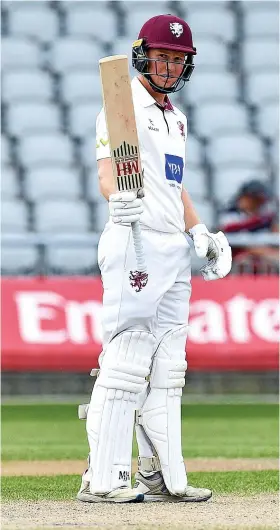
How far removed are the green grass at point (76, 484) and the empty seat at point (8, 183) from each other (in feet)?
30.8

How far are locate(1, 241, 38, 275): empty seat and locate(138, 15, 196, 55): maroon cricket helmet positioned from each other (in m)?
7.08

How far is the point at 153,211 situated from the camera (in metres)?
5.45

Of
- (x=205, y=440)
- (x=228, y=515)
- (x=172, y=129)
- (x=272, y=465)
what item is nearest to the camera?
(x=228, y=515)

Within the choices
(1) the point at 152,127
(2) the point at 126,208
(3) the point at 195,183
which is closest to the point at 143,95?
(1) the point at 152,127

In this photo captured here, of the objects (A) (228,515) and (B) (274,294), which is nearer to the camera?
(A) (228,515)

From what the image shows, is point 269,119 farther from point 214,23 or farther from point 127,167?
point 127,167

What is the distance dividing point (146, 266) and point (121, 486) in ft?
3.17

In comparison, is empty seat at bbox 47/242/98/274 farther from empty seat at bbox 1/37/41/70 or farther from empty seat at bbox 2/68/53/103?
empty seat at bbox 1/37/41/70

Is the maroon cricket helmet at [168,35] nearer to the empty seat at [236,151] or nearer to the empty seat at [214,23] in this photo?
the empty seat at [236,151]

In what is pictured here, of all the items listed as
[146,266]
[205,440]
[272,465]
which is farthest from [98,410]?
[205,440]

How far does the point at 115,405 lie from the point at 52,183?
1142cm

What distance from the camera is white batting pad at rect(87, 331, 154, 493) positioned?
539 centimetres

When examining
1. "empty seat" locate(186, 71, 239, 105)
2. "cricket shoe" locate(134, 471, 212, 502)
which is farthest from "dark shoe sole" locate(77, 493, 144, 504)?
"empty seat" locate(186, 71, 239, 105)

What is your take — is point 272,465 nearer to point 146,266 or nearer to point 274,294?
point 146,266
